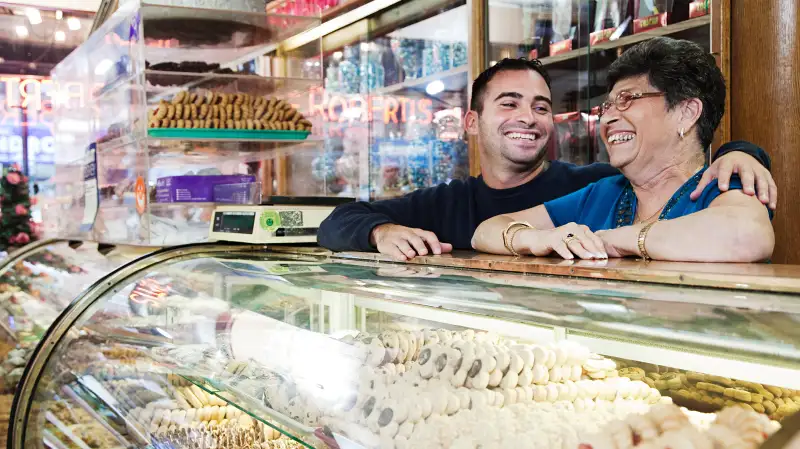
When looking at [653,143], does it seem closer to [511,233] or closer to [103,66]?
[511,233]

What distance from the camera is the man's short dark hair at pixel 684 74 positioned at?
1.66m

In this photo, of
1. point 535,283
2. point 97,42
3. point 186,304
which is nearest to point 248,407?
point 186,304

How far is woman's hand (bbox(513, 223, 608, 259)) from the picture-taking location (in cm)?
137

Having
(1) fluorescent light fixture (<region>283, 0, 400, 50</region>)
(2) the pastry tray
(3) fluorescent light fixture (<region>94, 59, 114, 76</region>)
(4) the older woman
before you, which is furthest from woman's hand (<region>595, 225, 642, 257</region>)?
(3) fluorescent light fixture (<region>94, 59, 114, 76</region>)

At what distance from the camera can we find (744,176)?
4.74 feet

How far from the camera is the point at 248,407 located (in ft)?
5.17

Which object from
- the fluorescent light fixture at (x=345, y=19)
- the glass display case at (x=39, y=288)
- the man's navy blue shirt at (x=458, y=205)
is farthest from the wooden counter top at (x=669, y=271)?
the fluorescent light fixture at (x=345, y=19)

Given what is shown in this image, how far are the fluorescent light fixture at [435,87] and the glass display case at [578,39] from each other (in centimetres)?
58

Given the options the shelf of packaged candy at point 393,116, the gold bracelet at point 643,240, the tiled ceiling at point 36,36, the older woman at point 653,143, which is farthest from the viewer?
the tiled ceiling at point 36,36

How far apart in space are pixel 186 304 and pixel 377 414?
981mm

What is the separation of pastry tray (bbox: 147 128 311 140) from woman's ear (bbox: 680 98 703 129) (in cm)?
175

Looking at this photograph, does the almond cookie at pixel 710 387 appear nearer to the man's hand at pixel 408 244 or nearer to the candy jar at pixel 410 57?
the man's hand at pixel 408 244

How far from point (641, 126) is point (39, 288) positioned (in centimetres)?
252

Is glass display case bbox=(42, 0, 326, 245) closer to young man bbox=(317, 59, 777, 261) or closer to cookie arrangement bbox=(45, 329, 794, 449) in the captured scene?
young man bbox=(317, 59, 777, 261)
